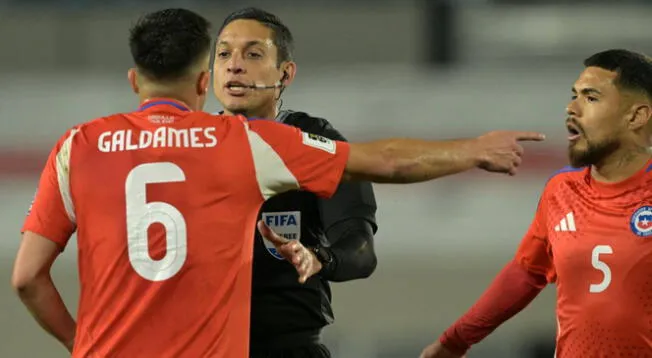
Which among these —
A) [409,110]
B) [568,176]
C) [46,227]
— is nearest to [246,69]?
[46,227]

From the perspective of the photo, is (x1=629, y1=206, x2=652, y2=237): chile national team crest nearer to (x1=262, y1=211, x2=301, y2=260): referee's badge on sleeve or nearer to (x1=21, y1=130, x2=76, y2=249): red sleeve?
(x1=262, y1=211, x2=301, y2=260): referee's badge on sleeve

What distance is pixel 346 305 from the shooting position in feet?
28.4

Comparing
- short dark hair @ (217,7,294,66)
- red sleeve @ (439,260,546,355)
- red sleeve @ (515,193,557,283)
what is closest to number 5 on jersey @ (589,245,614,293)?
red sleeve @ (515,193,557,283)

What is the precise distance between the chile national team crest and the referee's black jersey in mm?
794

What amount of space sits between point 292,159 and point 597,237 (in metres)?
1.16

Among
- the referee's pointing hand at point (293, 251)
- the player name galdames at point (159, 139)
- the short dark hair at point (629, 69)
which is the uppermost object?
the short dark hair at point (629, 69)

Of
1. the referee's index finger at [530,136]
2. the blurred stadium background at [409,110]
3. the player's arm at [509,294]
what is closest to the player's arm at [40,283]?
the referee's index finger at [530,136]

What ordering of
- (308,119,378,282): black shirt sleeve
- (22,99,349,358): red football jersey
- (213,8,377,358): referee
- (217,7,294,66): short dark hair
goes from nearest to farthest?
(22,99,349,358): red football jersey → (308,119,378,282): black shirt sleeve → (213,8,377,358): referee → (217,7,294,66): short dark hair

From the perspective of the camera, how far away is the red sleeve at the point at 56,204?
3.26 meters

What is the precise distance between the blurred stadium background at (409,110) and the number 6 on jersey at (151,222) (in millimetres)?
5028

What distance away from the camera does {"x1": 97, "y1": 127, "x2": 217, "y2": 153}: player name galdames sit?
3.26 metres

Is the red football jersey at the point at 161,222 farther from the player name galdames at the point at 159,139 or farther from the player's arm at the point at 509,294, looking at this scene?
the player's arm at the point at 509,294

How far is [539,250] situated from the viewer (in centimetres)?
418

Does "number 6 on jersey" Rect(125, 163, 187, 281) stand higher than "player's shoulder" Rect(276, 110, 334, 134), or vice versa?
"player's shoulder" Rect(276, 110, 334, 134)
